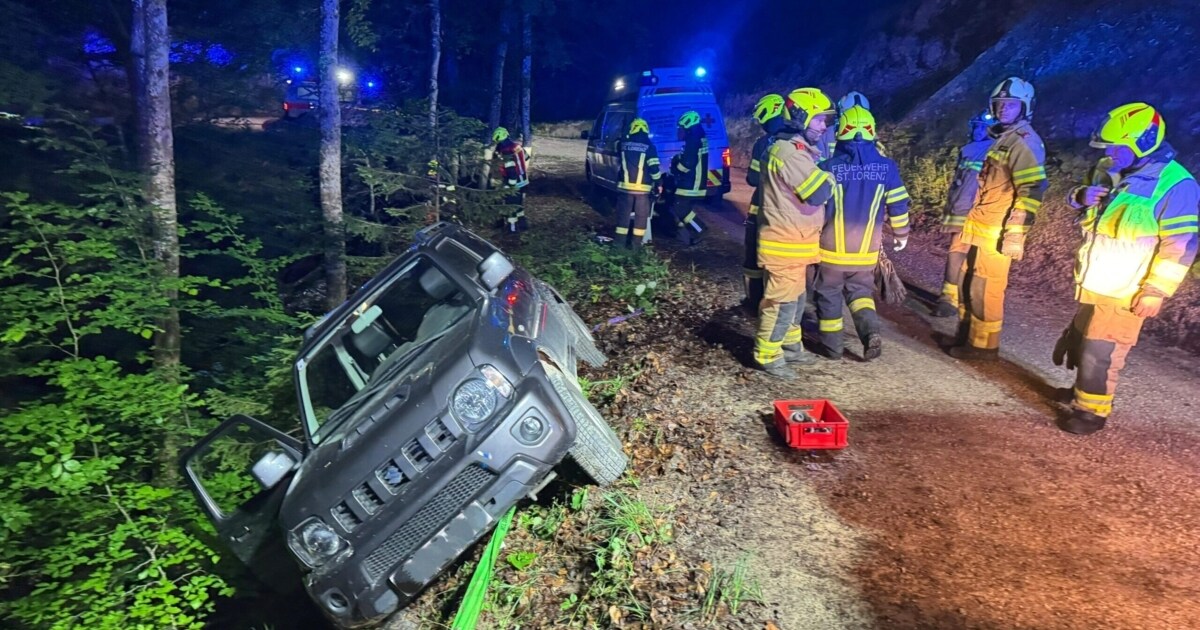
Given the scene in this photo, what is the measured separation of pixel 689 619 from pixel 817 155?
3.87m

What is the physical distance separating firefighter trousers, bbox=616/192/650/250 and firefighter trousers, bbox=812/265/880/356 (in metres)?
4.40

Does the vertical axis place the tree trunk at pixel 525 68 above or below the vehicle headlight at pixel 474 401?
above

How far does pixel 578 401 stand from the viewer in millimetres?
4285

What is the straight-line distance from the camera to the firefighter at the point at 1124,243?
452 cm

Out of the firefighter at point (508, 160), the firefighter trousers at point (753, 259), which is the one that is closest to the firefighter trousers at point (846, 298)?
the firefighter trousers at point (753, 259)

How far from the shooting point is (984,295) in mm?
6195

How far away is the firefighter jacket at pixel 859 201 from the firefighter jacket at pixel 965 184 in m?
1.96

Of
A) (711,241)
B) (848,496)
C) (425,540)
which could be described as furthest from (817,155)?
(711,241)

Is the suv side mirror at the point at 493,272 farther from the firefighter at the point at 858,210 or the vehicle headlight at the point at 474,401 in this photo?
the firefighter at the point at 858,210

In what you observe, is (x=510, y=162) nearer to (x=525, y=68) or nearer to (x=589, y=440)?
(x=589, y=440)

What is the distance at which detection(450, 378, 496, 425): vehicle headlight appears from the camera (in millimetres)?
3756

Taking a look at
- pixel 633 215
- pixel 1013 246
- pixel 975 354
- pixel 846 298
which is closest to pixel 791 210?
pixel 846 298

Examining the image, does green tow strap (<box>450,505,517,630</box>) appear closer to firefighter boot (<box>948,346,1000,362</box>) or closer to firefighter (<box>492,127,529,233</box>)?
firefighter boot (<box>948,346,1000,362</box>)

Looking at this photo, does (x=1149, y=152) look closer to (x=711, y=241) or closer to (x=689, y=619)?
(x=689, y=619)
